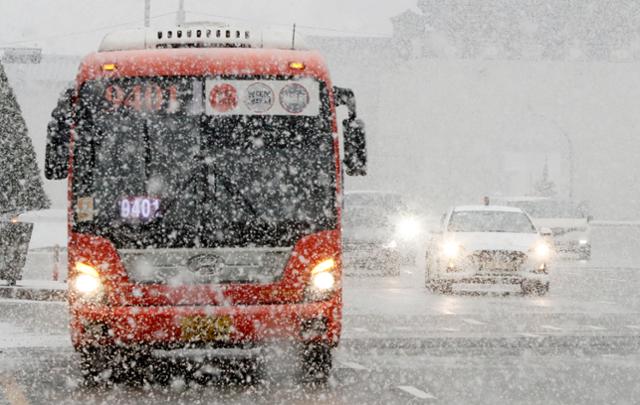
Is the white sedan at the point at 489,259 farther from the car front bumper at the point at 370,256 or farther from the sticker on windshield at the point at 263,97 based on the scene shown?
the sticker on windshield at the point at 263,97

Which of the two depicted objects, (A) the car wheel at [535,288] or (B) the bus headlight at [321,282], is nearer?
(B) the bus headlight at [321,282]

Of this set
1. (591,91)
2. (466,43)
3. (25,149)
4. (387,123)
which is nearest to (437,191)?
(387,123)

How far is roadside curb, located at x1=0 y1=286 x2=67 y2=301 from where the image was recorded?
75.8 ft

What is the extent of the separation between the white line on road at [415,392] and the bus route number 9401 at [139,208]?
2.40 metres

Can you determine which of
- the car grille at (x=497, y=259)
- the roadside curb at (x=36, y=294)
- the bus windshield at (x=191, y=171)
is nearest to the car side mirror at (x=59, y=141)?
the bus windshield at (x=191, y=171)

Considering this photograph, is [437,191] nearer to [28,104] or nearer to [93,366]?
[28,104]

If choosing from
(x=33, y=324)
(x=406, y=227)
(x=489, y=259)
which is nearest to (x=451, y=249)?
(x=489, y=259)

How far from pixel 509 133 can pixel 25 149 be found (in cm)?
4721

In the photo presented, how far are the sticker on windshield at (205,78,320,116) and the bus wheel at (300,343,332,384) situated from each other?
1.97 meters

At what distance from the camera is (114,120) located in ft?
39.7

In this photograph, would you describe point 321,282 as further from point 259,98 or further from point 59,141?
point 59,141

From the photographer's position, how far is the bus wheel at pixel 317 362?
40.1 ft

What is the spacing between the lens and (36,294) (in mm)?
23125

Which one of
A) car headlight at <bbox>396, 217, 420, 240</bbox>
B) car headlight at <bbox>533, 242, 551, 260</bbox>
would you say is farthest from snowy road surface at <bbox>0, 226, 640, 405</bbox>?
car headlight at <bbox>396, 217, 420, 240</bbox>
